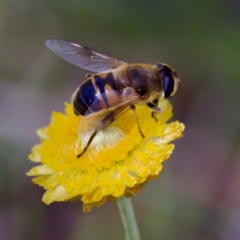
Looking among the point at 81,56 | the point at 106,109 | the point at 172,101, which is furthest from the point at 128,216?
the point at 172,101

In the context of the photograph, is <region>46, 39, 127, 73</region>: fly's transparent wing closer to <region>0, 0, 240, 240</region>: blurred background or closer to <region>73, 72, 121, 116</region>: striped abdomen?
<region>73, 72, 121, 116</region>: striped abdomen

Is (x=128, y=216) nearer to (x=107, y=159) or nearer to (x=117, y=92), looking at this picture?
(x=107, y=159)

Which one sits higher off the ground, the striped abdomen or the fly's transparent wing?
the fly's transparent wing

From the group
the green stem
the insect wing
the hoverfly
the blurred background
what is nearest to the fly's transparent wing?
the hoverfly

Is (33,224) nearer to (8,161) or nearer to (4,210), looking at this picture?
(4,210)

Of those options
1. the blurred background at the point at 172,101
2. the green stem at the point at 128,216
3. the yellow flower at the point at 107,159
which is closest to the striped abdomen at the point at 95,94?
the yellow flower at the point at 107,159

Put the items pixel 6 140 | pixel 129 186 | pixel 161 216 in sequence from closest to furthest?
pixel 129 186 < pixel 161 216 < pixel 6 140

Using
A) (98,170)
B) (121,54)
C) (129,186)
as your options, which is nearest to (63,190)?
(98,170)
